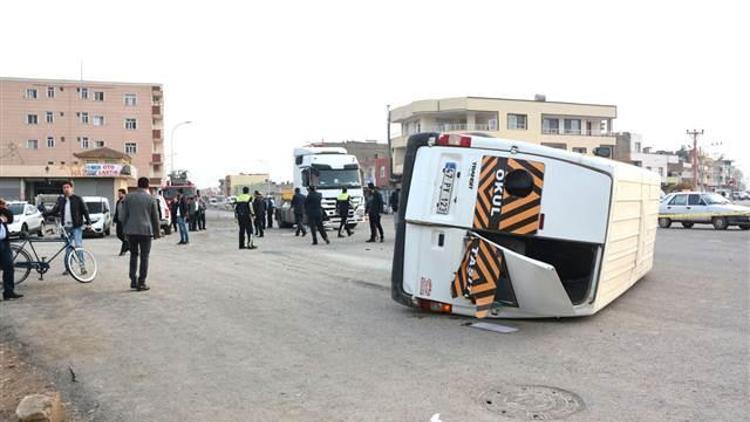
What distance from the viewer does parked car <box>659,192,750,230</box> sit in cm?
2705

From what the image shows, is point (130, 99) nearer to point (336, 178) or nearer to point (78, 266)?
point (336, 178)

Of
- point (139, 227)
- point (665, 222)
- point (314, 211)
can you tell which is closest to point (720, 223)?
point (665, 222)

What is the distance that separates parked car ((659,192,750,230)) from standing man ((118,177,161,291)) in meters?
22.3

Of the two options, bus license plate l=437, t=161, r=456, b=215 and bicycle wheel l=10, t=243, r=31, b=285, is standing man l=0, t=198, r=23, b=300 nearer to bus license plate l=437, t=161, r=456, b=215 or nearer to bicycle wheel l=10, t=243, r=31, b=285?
bicycle wheel l=10, t=243, r=31, b=285

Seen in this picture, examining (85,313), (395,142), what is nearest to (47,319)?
(85,313)

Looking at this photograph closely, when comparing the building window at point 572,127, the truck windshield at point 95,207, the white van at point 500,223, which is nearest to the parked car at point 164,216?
the truck windshield at point 95,207

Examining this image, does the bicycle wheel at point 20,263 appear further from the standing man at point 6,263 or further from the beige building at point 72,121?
the beige building at point 72,121

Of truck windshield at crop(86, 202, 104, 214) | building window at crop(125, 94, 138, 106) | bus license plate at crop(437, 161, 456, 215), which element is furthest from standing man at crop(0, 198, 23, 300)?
building window at crop(125, 94, 138, 106)

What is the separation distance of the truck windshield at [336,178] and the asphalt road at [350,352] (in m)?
16.3

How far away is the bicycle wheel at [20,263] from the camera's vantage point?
10.8 m

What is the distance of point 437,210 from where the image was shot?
8062mm

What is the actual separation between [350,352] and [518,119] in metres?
64.2

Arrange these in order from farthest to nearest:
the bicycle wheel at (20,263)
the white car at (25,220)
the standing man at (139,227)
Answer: the white car at (25,220) → the bicycle wheel at (20,263) → the standing man at (139,227)

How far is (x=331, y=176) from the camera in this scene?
28047 millimetres
